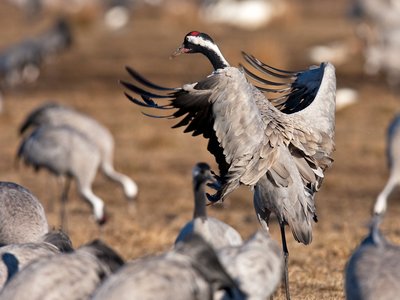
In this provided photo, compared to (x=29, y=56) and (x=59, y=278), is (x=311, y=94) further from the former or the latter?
(x=29, y=56)

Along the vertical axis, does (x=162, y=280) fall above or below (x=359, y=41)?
below

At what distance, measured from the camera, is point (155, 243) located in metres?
9.05

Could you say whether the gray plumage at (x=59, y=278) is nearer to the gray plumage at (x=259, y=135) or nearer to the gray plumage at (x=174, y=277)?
the gray plumage at (x=174, y=277)

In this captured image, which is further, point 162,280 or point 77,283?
point 77,283

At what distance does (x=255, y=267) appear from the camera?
4945 millimetres

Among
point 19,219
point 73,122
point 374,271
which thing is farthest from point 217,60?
point 73,122

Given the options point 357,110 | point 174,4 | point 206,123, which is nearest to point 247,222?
point 206,123

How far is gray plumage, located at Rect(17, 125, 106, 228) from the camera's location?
38.3ft

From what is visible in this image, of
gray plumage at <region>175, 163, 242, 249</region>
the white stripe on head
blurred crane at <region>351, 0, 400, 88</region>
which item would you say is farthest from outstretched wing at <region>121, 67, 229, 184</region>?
blurred crane at <region>351, 0, 400, 88</region>

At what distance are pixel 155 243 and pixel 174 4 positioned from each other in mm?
22359

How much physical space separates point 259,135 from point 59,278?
6.81 feet

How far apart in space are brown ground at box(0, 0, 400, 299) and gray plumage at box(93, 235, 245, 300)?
7.16ft

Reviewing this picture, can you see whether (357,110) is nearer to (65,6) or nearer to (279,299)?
(279,299)

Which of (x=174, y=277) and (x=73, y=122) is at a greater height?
(x=174, y=277)
